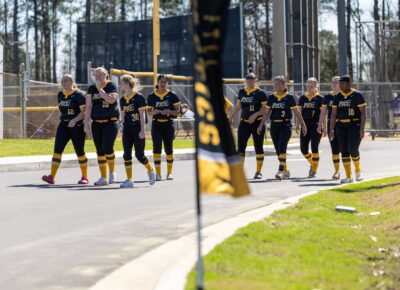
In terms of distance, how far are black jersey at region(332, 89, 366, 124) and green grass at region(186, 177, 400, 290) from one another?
3.78 meters

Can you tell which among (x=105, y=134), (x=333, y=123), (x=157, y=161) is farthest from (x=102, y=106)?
(x=333, y=123)

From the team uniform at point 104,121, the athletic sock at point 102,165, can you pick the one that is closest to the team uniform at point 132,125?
the team uniform at point 104,121

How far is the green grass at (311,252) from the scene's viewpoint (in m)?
6.95

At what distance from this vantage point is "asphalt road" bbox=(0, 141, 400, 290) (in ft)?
26.2

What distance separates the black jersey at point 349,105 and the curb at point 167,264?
5.79m

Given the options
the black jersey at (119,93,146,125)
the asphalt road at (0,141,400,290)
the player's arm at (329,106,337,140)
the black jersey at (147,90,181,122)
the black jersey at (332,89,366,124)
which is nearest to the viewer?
the asphalt road at (0,141,400,290)

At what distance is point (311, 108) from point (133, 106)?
340 centimetres

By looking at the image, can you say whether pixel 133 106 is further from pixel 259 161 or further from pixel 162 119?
pixel 259 161

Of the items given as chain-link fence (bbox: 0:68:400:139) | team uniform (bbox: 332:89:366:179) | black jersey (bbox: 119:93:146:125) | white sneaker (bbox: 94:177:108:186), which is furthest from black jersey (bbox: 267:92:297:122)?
chain-link fence (bbox: 0:68:400:139)

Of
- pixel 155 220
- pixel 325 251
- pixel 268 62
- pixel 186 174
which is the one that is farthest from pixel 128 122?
pixel 268 62

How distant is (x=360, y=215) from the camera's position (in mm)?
11508

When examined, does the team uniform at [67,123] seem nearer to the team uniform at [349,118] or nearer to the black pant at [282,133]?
the black pant at [282,133]

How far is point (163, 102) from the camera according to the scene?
1667 cm

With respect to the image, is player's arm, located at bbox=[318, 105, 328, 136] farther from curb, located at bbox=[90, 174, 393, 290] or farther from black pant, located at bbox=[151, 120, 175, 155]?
curb, located at bbox=[90, 174, 393, 290]
